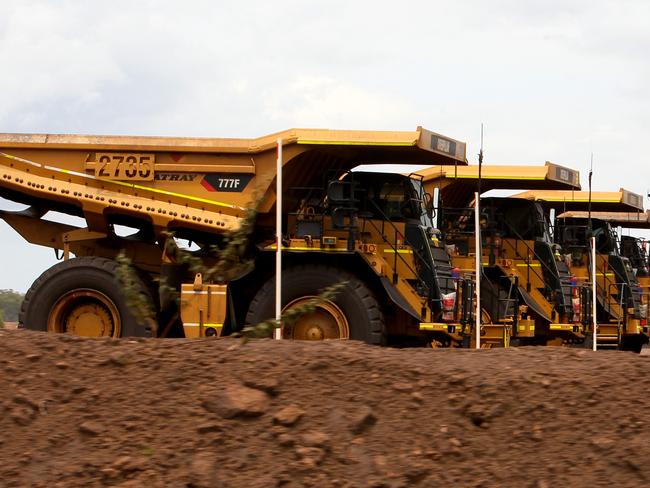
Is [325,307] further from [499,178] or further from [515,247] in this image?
[515,247]

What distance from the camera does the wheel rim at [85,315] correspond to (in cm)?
1293

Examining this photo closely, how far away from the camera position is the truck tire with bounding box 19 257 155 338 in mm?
12922

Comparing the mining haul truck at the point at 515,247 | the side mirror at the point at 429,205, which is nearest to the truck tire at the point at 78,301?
the side mirror at the point at 429,205

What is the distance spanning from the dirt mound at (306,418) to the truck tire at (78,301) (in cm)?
691

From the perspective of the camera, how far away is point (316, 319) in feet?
40.7

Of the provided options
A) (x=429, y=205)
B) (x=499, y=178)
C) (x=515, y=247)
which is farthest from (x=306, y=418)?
(x=515, y=247)

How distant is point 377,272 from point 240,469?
791 centimetres

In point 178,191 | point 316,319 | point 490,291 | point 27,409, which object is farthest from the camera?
point 490,291

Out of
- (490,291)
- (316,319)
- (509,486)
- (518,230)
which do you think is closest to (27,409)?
(509,486)

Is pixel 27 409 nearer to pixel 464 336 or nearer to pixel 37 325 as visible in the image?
pixel 37 325

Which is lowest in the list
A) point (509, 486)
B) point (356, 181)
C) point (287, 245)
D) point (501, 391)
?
point (509, 486)

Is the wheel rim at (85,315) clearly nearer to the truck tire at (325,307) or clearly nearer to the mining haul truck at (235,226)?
the mining haul truck at (235,226)

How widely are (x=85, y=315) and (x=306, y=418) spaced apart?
840cm

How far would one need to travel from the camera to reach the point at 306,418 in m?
5.20
